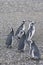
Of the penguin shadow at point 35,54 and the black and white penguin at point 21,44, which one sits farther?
the black and white penguin at point 21,44

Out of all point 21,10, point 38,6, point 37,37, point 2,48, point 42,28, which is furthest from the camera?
point 38,6

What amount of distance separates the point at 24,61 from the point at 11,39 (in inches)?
63.5

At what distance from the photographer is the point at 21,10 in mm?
21828

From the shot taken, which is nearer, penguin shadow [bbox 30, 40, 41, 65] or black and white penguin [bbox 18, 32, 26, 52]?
penguin shadow [bbox 30, 40, 41, 65]

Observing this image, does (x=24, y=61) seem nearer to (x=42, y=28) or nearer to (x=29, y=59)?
(x=29, y=59)

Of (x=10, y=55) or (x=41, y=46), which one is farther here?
(x=41, y=46)

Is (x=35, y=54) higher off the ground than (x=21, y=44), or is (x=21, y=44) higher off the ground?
(x=21, y=44)

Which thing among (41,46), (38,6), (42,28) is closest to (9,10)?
(38,6)

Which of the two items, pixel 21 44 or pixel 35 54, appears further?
pixel 21 44

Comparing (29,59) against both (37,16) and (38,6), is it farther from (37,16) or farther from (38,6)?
(38,6)

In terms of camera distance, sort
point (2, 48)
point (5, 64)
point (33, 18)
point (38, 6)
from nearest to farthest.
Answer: point (5, 64) → point (2, 48) → point (33, 18) → point (38, 6)

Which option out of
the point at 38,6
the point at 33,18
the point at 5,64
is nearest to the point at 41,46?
the point at 5,64

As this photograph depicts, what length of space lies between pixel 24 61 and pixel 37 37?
349 cm

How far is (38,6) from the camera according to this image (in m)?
23.4
